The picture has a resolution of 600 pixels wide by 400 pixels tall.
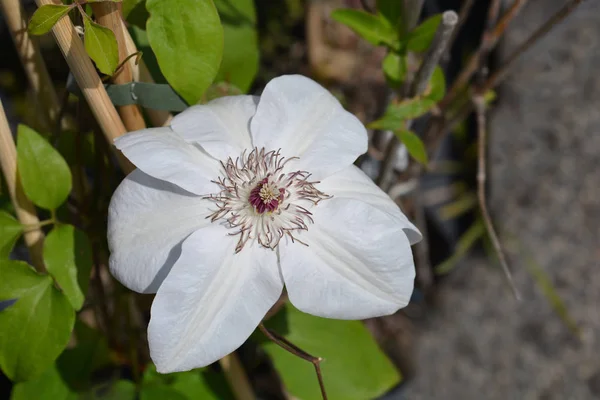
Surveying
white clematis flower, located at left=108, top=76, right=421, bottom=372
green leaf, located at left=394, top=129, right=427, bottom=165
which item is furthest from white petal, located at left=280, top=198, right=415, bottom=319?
green leaf, located at left=394, top=129, right=427, bottom=165

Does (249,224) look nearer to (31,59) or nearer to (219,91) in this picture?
(219,91)

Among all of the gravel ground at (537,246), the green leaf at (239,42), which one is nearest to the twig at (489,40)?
the green leaf at (239,42)

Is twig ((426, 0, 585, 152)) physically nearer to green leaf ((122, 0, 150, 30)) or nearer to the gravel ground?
green leaf ((122, 0, 150, 30))

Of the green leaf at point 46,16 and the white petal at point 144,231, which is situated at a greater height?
the green leaf at point 46,16

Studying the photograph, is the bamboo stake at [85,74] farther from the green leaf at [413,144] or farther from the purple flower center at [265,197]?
the green leaf at [413,144]

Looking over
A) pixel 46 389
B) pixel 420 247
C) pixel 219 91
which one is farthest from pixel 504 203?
pixel 46 389

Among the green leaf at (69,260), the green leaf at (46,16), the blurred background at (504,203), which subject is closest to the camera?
the green leaf at (46,16)

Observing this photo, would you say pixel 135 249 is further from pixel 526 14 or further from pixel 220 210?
pixel 526 14
